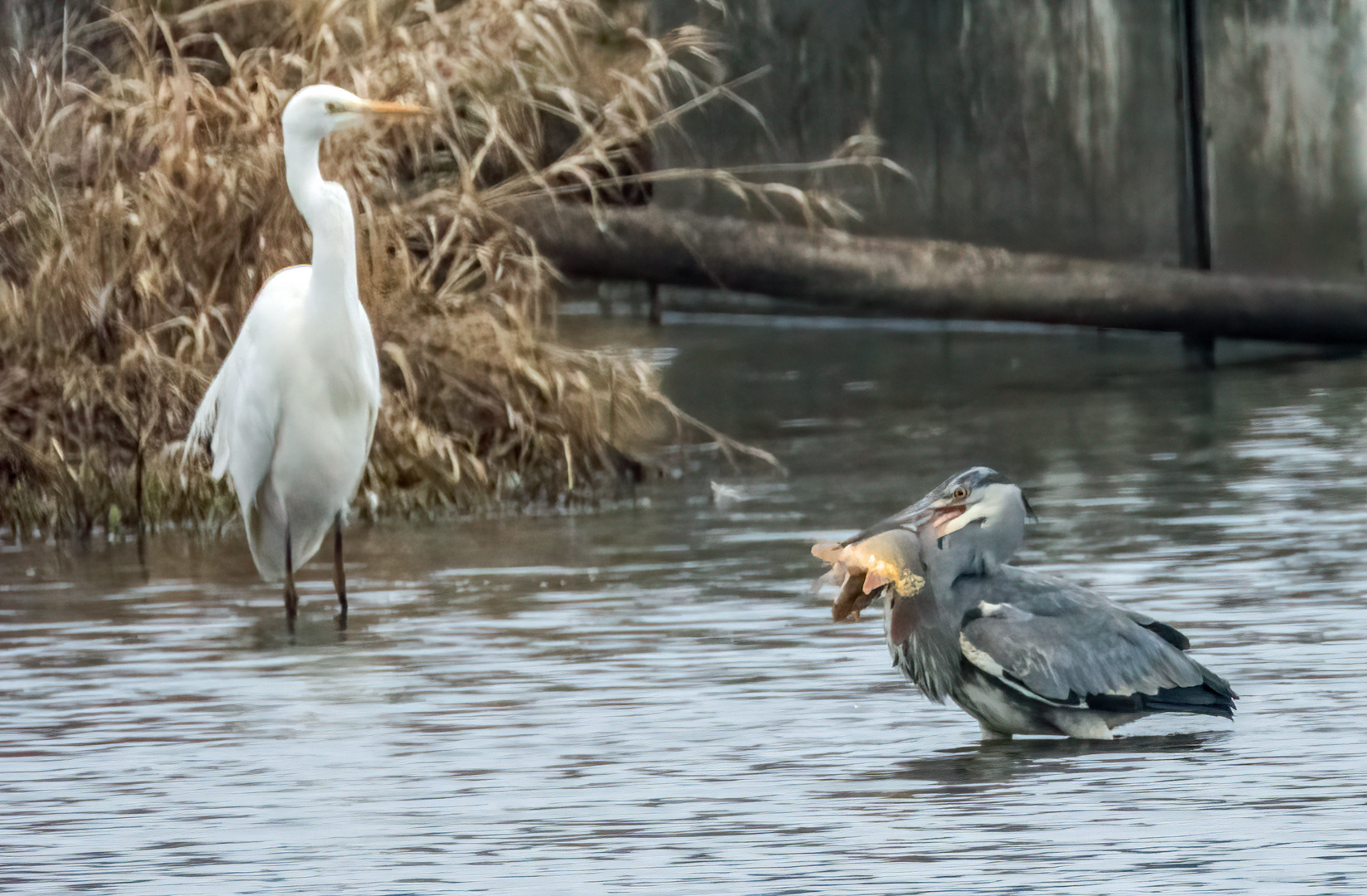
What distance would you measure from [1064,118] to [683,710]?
32.7 feet

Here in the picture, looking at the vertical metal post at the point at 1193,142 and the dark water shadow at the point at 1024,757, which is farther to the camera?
the vertical metal post at the point at 1193,142

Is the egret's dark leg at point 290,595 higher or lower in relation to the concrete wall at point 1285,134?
lower

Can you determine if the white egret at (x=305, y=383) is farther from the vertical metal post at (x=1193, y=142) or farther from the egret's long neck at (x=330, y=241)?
the vertical metal post at (x=1193, y=142)

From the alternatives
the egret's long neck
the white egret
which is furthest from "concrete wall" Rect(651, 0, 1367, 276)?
the egret's long neck

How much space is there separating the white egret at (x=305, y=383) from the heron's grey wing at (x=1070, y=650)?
3220mm

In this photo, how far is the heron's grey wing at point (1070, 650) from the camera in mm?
5594

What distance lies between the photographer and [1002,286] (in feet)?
46.7

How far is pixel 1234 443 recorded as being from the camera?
1119 centimetres

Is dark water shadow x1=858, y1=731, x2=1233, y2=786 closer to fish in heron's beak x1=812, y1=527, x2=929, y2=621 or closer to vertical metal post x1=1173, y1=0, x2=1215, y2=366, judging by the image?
fish in heron's beak x1=812, y1=527, x2=929, y2=621

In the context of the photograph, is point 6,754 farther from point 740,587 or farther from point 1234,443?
point 1234,443

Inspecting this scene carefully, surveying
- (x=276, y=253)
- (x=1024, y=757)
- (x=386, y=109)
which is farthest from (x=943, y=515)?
(x=276, y=253)

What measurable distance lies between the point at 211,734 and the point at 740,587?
2292 mm

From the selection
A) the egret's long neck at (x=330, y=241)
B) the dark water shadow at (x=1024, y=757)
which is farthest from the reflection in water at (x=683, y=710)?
the egret's long neck at (x=330, y=241)

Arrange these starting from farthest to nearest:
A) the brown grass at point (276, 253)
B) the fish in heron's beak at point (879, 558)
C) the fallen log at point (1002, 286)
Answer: the fallen log at point (1002, 286) < the brown grass at point (276, 253) < the fish in heron's beak at point (879, 558)
